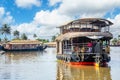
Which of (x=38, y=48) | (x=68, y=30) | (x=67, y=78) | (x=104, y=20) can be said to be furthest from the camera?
(x=38, y=48)

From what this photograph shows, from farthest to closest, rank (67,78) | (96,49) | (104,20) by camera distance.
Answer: (104,20) → (96,49) → (67,78)

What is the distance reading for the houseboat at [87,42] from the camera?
26.6 m

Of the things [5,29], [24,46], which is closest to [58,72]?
[24,46]

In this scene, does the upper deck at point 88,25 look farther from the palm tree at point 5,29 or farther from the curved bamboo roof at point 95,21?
the palm tree at point 5,29

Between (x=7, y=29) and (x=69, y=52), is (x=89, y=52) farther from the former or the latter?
(x=7, y=29)

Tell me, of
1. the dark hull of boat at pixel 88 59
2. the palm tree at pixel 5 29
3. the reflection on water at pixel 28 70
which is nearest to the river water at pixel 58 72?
the reflection on water at pixel 28 70

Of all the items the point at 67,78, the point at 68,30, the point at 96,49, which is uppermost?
the point at 68,30

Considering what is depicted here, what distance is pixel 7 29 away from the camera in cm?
10956

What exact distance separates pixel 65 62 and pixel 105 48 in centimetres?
430

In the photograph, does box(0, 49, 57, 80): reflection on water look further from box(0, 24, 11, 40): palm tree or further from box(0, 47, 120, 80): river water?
box(0, 24, 11, 40): palm tree

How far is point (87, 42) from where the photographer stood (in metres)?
29.0

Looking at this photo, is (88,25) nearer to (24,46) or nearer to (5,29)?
(24,46)

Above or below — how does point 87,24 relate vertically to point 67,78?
above

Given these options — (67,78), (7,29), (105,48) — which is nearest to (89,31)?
(105,48)
